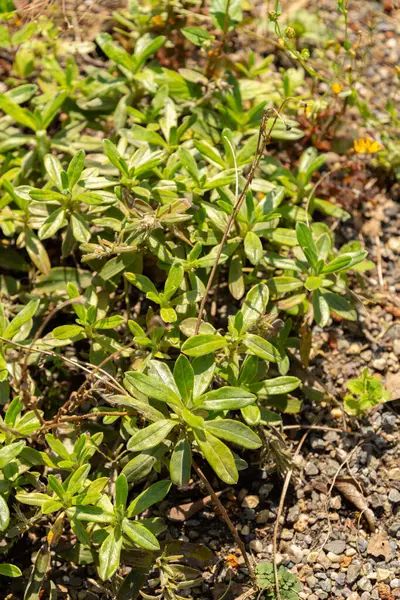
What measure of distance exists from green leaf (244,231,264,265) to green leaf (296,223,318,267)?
0.17 m

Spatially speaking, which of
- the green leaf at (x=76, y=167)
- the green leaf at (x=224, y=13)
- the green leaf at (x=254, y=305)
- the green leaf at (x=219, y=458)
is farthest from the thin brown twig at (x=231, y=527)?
the green leaf at (x=224, y=13)

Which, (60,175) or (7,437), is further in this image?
(60,175)

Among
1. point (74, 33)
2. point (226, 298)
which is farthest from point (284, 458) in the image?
point (74, 33)

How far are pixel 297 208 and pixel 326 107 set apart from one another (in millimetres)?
704

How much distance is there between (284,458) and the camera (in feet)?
9.46

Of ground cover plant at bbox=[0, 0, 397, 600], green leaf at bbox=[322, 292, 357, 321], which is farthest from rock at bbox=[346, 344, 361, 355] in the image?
green leaf at bbox=[322, 292, 357, 321]

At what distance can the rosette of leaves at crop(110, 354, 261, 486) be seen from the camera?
8.23ft

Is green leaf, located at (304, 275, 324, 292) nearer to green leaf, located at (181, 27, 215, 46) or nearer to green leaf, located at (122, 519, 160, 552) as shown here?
green leaf, located at (122, 519, 160, 552)

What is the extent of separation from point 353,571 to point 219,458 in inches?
30.3

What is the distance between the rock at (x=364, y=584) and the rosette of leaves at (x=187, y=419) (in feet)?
2.27

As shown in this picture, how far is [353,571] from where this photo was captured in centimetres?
277

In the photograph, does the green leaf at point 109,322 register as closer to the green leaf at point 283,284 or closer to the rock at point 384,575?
the green leaf at point 283,284

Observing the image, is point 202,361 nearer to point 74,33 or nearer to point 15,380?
point 15,380

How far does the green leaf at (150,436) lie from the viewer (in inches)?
99.0
